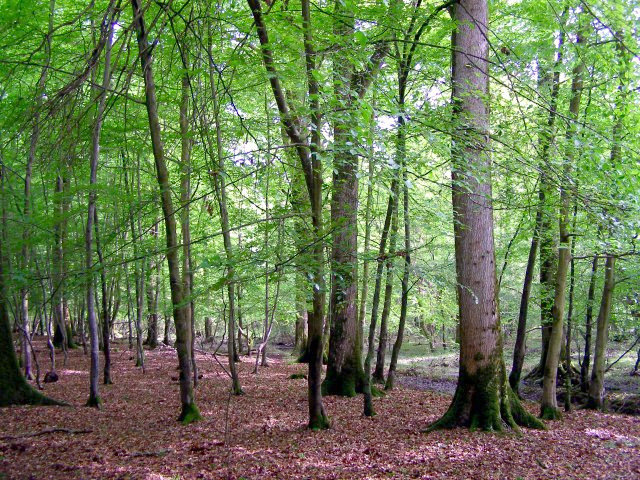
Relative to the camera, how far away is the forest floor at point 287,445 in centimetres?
468

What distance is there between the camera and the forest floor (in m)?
4.68

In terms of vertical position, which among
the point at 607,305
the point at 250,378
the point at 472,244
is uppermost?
the point at 472,244

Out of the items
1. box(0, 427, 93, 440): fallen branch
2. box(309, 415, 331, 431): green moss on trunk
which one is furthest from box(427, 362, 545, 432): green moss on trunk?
box(0, 427, 93, 440): fallen branch

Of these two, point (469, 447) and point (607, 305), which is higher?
point (607, 305)

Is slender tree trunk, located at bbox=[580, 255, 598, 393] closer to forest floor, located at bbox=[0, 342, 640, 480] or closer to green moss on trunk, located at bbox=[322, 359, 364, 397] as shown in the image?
forest floor, located at bbox=[0, 342, 640, 480]

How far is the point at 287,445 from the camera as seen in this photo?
221 inches

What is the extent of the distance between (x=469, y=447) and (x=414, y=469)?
97 cm

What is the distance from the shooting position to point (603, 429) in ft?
23.9

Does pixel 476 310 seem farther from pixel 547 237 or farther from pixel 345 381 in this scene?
pixel 345 381

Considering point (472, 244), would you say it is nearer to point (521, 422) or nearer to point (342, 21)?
point (521, 422)

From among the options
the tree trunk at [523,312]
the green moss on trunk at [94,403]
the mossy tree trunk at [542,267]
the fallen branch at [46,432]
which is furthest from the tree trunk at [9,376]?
the tree trunk at [523,312]

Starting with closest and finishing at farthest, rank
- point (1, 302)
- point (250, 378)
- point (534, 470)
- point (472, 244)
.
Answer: point (534, 470) → point (472, 244) → point (1, 302) → point (250, 378)

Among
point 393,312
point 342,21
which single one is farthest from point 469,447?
point 393,312

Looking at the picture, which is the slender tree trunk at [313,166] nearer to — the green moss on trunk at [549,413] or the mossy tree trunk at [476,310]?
the mossy tree trunk at [476,310]
